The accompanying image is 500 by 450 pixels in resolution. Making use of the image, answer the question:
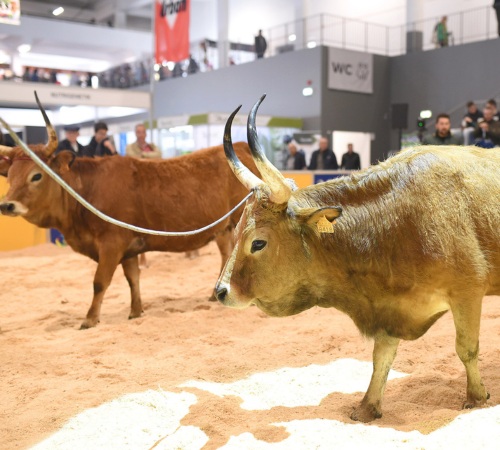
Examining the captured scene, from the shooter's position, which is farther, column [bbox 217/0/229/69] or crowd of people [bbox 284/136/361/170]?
column [bbox 217/0/229/69]

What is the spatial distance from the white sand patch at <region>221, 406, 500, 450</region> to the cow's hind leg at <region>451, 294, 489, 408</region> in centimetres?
20

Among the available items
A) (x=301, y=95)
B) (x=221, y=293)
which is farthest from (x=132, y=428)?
(x=301, y=95)

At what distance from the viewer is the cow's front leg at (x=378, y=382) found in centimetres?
342

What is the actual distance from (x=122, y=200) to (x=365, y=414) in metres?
3.56

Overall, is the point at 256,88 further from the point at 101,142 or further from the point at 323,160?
the point at 101,142

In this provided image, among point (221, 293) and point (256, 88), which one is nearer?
point (221, 293)

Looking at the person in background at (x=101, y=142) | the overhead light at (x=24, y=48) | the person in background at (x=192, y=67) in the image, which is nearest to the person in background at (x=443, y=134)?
the person in background at (x=101, y=142)

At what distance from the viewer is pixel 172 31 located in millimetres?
15180

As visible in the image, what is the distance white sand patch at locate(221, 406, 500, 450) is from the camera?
2875 mm

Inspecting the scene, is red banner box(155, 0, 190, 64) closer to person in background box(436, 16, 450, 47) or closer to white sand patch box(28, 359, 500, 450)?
person in background box(436, 16, 450, 47)

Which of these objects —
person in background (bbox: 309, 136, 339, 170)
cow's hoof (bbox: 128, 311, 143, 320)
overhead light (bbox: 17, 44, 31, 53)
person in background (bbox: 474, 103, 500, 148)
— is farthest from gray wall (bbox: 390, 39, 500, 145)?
overhead light (bbox: 17, 44, 31, 53)

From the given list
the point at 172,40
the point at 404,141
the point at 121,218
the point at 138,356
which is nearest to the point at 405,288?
the point at 138,356

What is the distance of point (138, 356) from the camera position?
480cm

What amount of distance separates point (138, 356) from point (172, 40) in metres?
11.9
